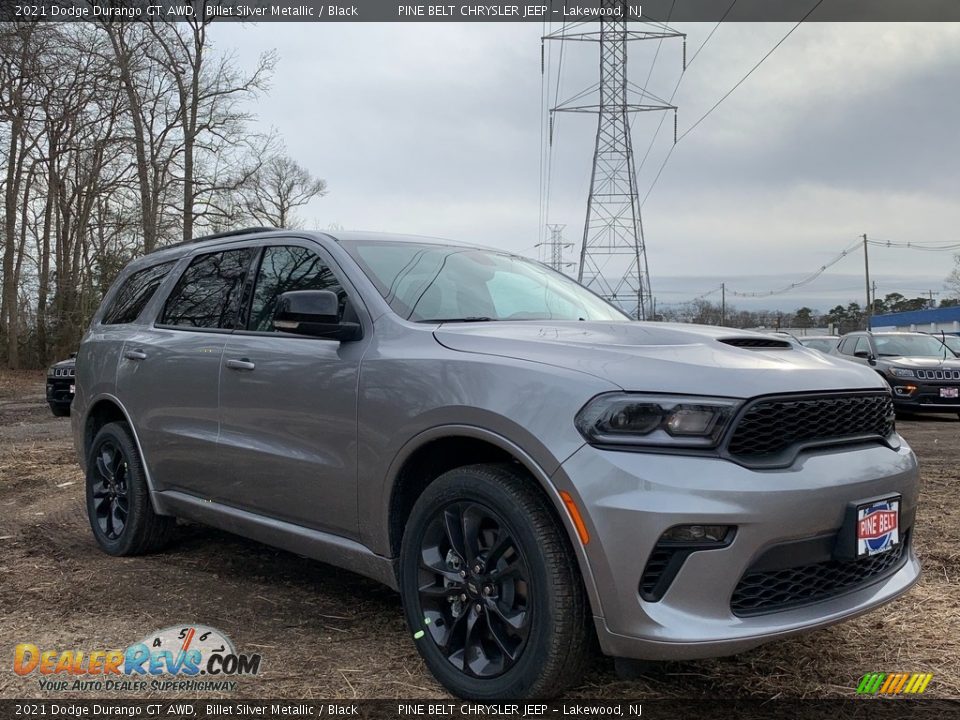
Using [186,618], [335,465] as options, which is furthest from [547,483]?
[186,618]

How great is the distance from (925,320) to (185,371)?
7590 cm

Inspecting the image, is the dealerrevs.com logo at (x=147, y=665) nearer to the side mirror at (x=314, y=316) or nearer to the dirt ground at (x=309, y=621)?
the dirt ground at (x=309, y=621)

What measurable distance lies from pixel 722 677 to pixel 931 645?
992 mm

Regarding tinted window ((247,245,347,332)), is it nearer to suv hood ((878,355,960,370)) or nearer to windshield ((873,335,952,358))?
suv hood ((878,355,960,370))

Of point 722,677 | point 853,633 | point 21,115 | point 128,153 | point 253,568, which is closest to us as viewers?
point 722,677

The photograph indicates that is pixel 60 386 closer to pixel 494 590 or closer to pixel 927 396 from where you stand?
pixel 494 590

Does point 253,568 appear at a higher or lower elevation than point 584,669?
lower

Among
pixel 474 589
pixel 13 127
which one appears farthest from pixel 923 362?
pixel 13 127

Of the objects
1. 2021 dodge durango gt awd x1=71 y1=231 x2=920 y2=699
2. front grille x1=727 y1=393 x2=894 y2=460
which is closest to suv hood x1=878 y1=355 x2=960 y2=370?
2021 dodge durango gt awd x1=71 y1=231 x2=920 y2=699

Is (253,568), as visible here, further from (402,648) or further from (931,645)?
(931,645)

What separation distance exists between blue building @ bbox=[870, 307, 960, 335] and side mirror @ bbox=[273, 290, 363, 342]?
6252 cm

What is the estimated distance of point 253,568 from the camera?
4.55 meters

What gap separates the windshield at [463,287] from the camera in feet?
11.4

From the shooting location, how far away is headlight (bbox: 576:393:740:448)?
2430 millimetres
